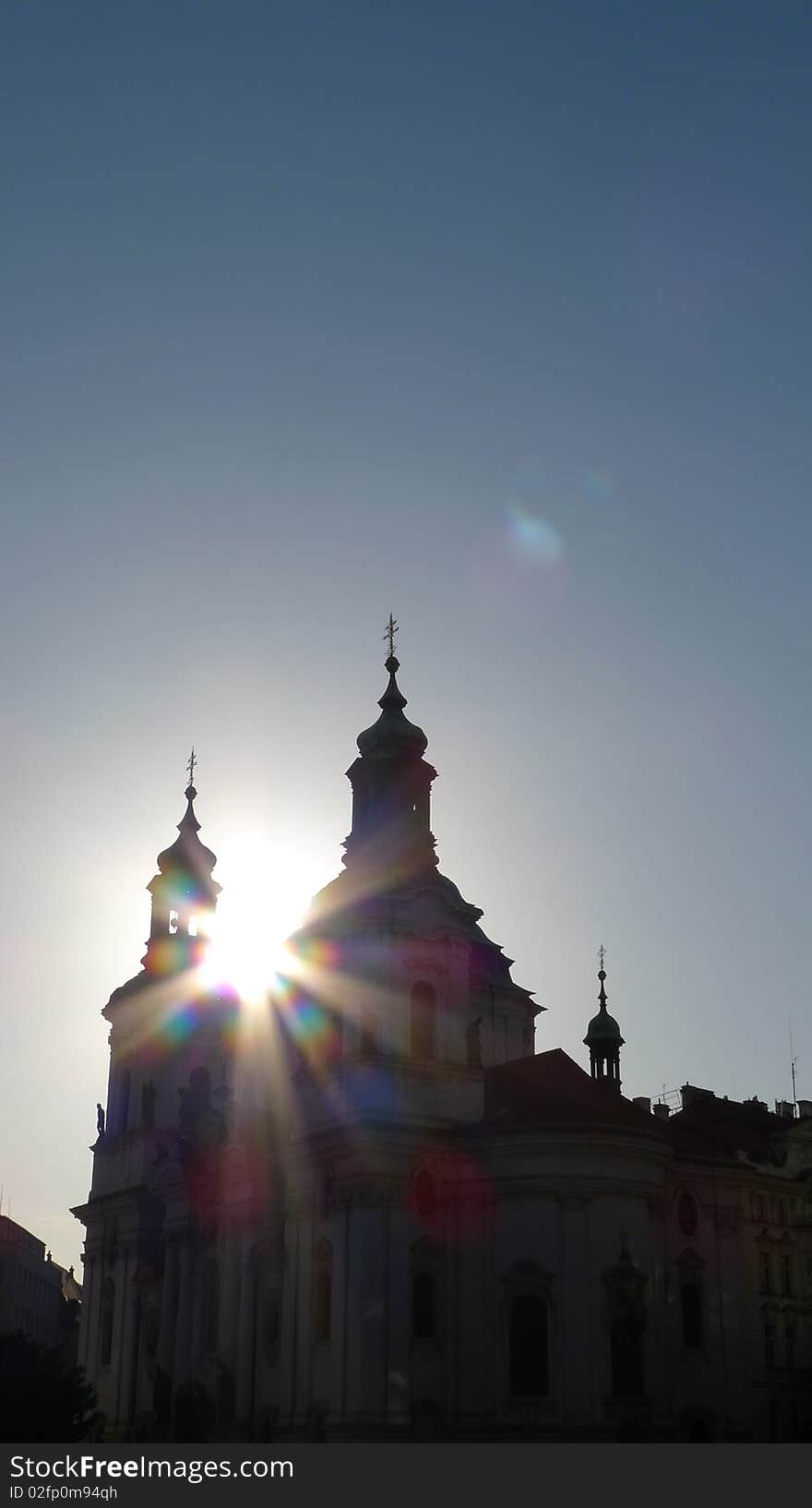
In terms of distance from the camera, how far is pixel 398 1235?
130 feet

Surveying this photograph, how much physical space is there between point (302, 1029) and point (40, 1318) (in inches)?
2711

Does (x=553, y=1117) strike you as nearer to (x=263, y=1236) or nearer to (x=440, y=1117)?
(x=440, y=1117)

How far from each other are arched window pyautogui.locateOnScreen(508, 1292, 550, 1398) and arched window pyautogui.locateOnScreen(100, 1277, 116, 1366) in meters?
18.1

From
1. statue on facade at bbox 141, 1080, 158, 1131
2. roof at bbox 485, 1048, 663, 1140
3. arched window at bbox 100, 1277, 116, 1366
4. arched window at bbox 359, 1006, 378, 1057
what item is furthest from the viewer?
statue on facade at bbox 141, 1080, 158, 1131

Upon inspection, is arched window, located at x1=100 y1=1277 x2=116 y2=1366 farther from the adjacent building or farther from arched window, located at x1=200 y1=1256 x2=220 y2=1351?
the adjacent building

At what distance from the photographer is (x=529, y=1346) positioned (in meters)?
38.7

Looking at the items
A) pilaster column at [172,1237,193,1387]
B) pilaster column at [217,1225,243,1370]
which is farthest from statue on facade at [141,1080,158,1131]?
pilaster column at [217,1225,243,1370]

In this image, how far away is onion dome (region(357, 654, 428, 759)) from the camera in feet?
151

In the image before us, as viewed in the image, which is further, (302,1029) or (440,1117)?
(302,1029)

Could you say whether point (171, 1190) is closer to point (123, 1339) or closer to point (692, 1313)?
point (123, 1339)

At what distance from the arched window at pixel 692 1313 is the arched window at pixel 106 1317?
1883cm

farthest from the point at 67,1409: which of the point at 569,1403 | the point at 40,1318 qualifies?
the point at 40,1318
